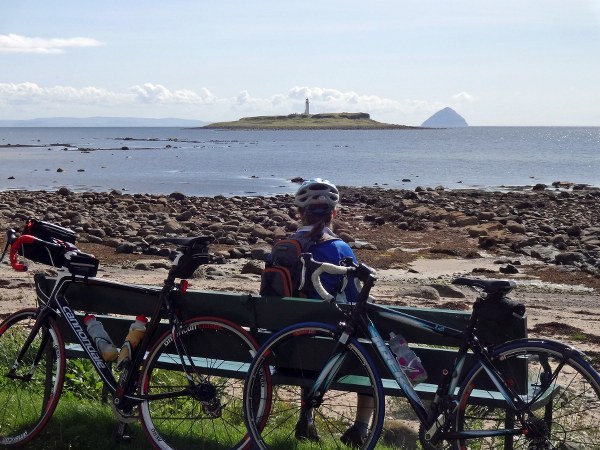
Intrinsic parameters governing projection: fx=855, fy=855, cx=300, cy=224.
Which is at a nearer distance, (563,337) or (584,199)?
(563,337)

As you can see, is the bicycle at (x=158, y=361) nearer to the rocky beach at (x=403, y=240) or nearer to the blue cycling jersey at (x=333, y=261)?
the blue cycling jersey at (x=333, y=261)

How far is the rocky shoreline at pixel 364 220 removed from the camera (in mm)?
21547

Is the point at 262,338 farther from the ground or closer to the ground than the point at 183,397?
farther from the ground

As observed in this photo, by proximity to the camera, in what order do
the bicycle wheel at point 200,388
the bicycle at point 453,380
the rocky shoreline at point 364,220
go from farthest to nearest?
1. the rocky shoreline at point 364,220
2. the bicycle wheel at point 200,388
3. the bicycle at point 453,380

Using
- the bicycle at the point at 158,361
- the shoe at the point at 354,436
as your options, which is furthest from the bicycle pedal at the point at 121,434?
the shoe at the point at 354,436

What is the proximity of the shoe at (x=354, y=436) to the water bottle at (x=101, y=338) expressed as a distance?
1560mm

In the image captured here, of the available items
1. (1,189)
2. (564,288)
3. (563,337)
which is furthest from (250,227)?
(1,189)

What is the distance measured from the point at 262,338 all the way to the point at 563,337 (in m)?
6.82

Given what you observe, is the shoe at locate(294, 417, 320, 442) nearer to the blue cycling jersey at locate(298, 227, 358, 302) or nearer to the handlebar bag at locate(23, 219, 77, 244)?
the blue cycling jersey at locate(298, 227, 358, 302)

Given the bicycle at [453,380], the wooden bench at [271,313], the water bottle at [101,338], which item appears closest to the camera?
the bicycle at [453,380]

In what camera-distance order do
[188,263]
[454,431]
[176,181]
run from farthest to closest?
[176,181] < [188,263] < [454,431]

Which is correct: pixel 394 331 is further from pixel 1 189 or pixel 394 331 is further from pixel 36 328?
pixel 1 189

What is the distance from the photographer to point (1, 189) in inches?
1839

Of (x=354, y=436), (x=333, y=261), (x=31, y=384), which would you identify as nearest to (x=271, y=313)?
(x=333, y=261)
